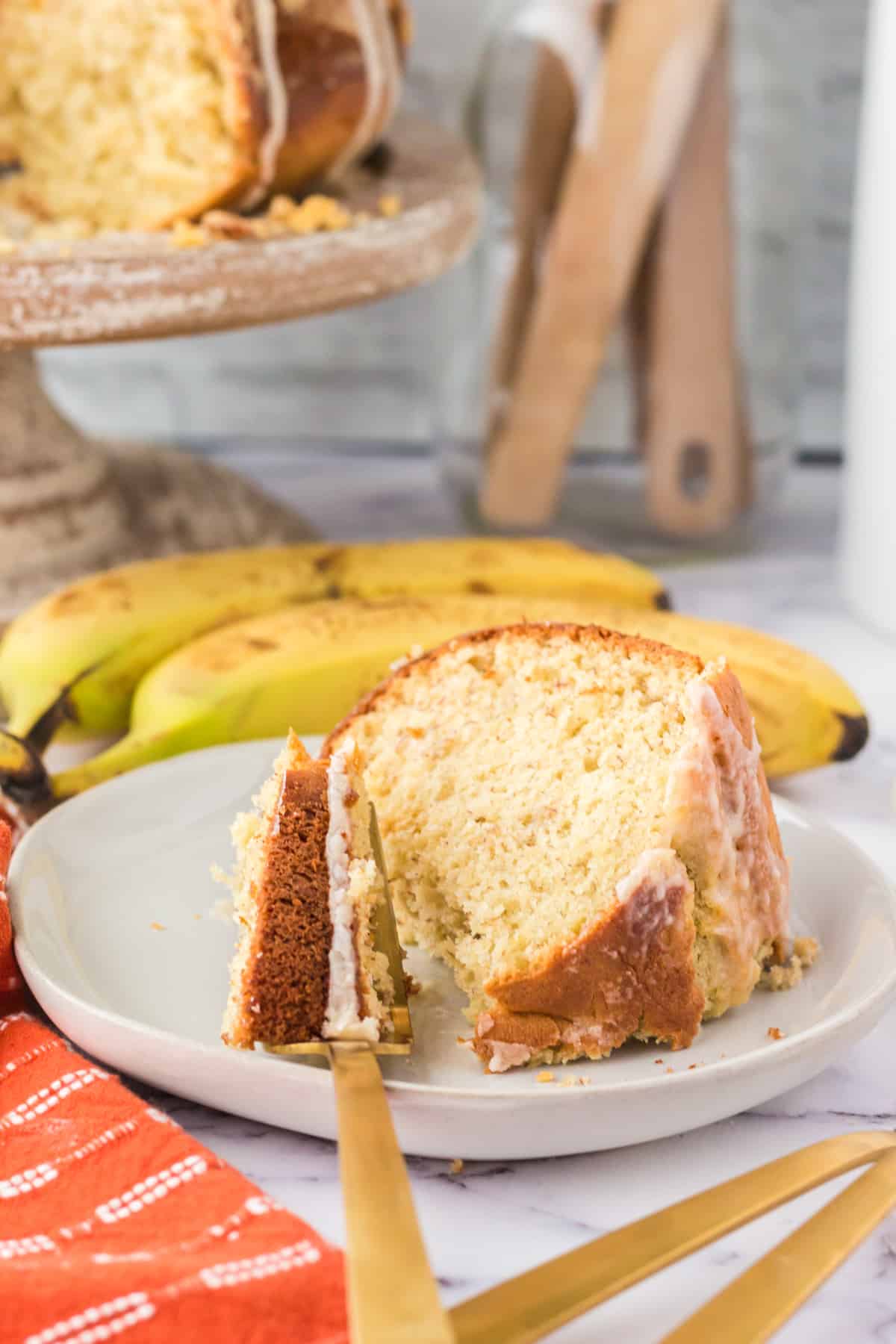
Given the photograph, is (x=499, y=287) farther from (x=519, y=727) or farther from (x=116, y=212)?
(x=519, y=727)

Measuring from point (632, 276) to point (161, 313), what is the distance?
0.53m

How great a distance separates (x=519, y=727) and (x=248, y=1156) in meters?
0.25

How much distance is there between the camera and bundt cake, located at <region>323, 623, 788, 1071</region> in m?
0.66

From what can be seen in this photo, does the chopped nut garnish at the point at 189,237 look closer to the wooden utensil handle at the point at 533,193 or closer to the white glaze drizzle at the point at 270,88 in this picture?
the white glaze drizzle at the point at 270,88

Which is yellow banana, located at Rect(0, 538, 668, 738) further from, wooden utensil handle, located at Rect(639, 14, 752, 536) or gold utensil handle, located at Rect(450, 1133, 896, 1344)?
gold utensil handle, located at Rect(450, 1133, 896, 1344)

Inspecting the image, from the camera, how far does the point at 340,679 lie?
3.30 feet

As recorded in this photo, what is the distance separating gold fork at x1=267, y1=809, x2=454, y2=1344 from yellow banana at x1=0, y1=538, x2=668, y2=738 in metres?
0.47

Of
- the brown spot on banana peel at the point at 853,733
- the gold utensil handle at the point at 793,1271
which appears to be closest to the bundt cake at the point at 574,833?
the gold utensil handle at the point at 793,1271

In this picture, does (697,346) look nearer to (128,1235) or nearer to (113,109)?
(113,109)

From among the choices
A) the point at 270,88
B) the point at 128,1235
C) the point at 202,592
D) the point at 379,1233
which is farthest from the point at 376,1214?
the point at 270,88

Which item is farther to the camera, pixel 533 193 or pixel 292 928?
pixel 533 193

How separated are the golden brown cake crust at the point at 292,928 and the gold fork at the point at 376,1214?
1 cm

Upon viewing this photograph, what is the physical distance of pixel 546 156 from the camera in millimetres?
1369

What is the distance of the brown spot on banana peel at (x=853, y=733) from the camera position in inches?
38.5
